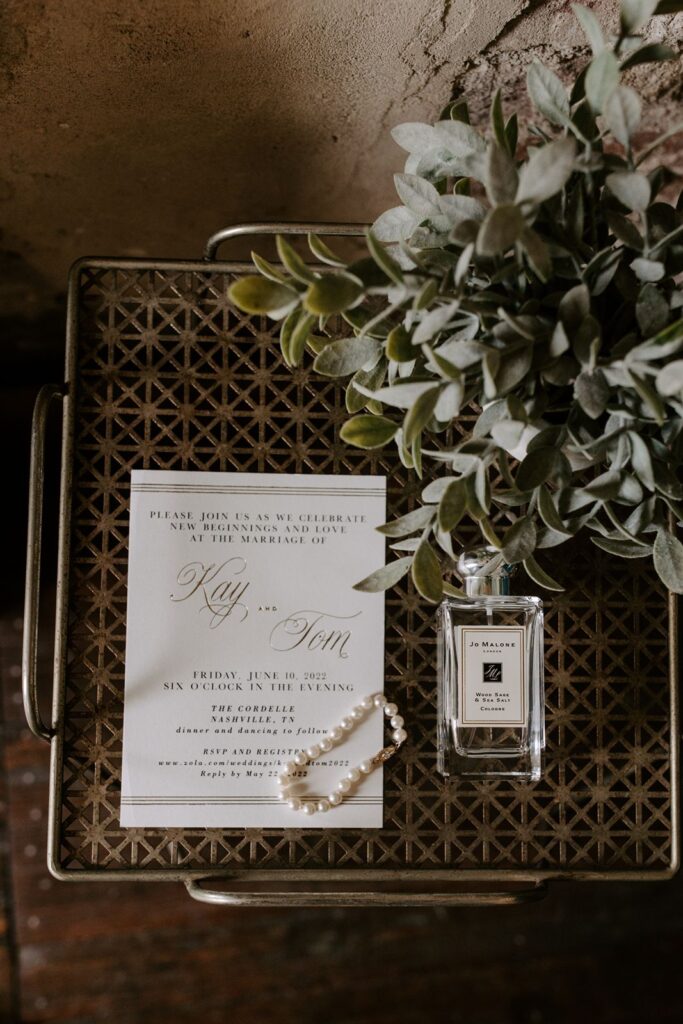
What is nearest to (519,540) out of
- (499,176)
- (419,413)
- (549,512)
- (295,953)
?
(549,512)

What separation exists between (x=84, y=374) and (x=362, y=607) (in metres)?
0.35

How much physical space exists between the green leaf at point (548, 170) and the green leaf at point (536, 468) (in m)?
0.17

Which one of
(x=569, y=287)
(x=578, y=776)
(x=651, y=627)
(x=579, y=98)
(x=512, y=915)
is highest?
(x=579, y=98)

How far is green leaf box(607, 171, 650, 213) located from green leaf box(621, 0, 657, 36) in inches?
3.5

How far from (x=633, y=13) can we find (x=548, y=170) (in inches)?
5.7

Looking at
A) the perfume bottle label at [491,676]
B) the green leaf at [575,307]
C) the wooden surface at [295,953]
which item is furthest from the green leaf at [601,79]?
the wooden surface at [295,953]

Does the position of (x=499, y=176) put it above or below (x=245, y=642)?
above

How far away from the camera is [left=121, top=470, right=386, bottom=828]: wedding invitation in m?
0.74

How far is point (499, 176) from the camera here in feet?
1.51

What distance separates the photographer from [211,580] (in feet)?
2.46

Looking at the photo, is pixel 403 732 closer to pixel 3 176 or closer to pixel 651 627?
pixel 651 627

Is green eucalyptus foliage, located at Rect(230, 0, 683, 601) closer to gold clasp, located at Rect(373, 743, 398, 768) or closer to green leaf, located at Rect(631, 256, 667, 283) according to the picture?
green leaf, located at Rect(631, 256, 667, 283)

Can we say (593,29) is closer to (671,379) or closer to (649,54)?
(649,54)

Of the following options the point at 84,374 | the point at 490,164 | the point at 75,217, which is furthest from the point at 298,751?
the point at 75,217
